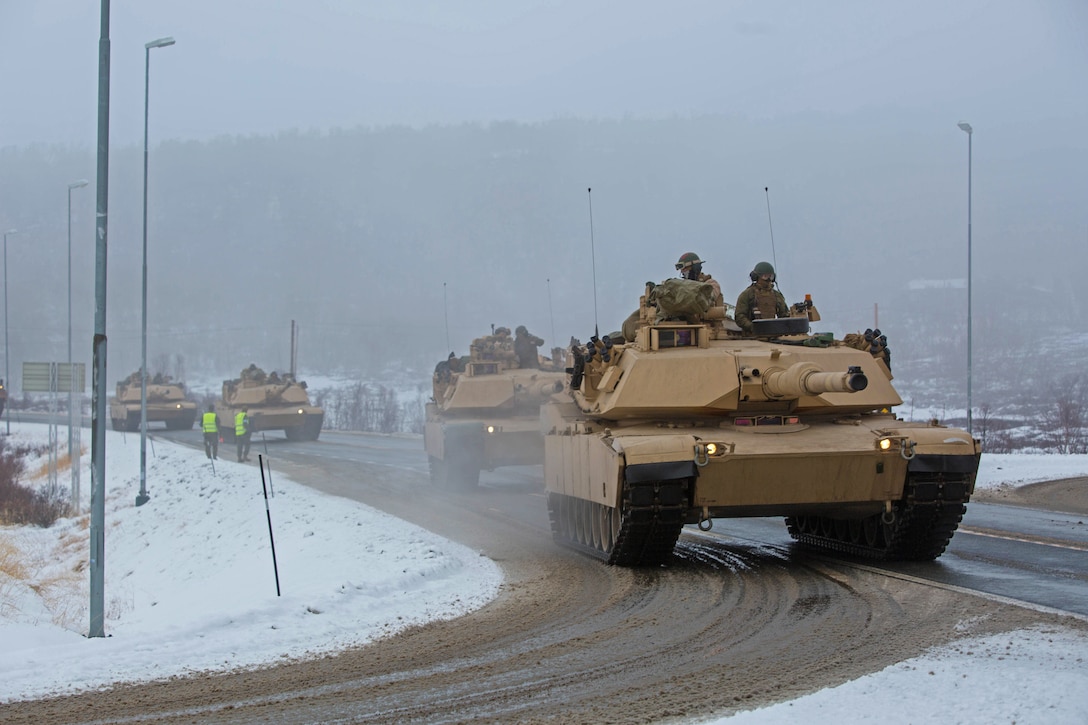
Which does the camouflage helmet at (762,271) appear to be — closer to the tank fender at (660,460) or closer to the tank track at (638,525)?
the tank track at (638,525)

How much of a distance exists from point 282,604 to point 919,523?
250 inches

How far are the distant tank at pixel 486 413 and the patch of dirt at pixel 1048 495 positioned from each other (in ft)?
26.2

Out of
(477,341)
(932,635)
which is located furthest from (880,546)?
(477,341)

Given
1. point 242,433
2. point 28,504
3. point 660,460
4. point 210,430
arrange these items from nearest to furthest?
point 660,460 → point 28,504 → point 210,430 → point 242,433

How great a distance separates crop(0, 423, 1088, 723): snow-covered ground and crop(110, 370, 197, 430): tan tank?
1005 inches

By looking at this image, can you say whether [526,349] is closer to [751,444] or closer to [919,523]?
[751,444]

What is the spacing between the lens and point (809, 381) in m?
11.9

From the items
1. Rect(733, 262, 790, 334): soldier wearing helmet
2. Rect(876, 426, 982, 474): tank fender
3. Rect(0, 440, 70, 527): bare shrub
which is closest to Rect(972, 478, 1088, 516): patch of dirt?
Rect(733, 262, 790, 334): soldier wearing helmet

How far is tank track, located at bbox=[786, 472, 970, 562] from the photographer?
40.5 ft

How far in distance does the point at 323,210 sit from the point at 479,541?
187 meters

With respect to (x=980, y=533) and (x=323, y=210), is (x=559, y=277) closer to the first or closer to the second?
(x=323, y=210)

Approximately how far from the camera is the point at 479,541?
16.4 metres

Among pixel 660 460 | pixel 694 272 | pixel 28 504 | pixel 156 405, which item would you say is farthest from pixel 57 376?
pixel 156 405

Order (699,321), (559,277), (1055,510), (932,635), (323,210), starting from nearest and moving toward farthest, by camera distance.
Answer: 1. (932,635)
2. (699,321)
3. (1055,510)
4. (559,277)
5. (323,210)
